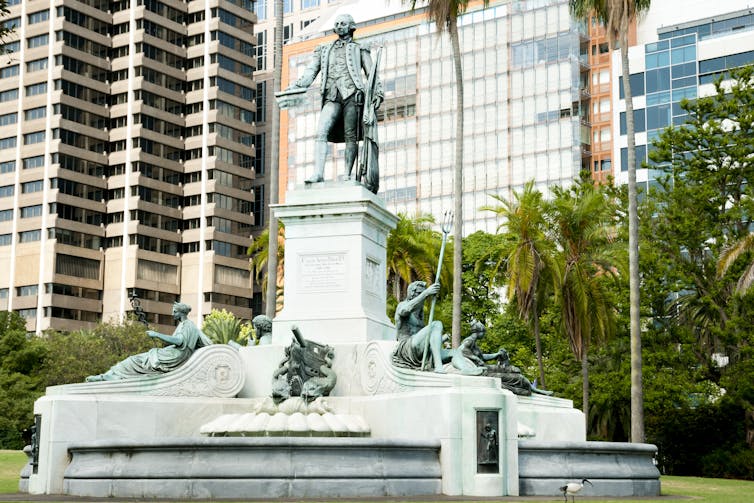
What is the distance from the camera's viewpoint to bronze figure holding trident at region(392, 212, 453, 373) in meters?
17.6

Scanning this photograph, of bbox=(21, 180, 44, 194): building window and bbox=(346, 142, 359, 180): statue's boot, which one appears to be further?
bbox=(21, 180, 44, 194): building window

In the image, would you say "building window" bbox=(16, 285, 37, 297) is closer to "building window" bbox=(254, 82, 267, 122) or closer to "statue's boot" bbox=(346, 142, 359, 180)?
"building window" bbox=(254, 82, 267, 122)

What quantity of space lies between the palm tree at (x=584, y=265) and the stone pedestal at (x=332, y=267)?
24.3 metres

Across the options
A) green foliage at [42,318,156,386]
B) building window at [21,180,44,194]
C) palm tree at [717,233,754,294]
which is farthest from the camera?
building window at [21,180,44,194]

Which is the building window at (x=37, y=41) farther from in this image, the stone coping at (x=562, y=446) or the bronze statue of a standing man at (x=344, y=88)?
the stone coping at (x=562, y=446)

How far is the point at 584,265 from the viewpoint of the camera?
45.4 metres

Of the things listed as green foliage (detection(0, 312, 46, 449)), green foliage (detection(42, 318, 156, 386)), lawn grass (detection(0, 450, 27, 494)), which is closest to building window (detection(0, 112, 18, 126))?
green foliage (detection(42, 318, 156, 386))

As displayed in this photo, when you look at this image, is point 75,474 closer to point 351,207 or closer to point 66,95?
point 351,207

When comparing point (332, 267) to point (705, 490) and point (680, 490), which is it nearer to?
point (680, 490)

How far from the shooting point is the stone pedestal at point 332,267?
19.5 meters

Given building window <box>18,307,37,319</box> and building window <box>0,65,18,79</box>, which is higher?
building window <box>0,65,18,79</box>

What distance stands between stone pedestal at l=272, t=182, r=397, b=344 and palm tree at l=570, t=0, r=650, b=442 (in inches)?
638

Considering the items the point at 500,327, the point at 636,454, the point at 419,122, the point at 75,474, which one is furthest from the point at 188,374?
the point at 419,122

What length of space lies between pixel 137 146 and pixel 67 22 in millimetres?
15747
